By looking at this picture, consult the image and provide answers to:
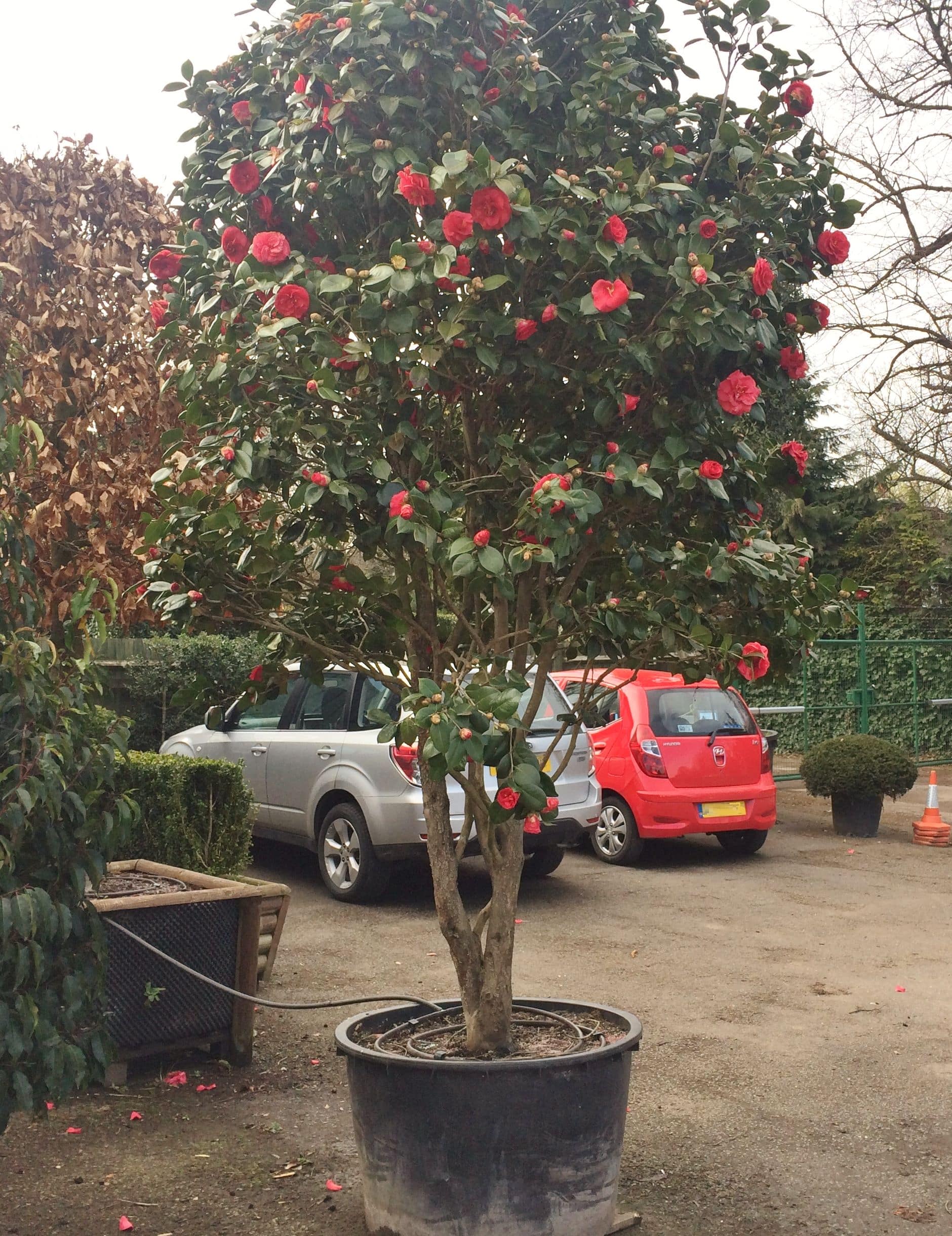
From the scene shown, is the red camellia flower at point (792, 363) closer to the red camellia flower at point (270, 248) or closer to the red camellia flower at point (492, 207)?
the red camellia flower at point (492, 207)

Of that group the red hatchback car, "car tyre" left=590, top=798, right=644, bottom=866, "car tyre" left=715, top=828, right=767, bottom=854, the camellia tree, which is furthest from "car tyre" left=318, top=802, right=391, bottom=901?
Answer: the camellia tree

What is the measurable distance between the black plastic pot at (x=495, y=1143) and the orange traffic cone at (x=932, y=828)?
9.62 meters

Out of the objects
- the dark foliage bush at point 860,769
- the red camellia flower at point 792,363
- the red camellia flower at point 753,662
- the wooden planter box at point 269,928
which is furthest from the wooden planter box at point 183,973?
the dark foliage bush at point 860,769

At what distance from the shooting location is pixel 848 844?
40.7 feet

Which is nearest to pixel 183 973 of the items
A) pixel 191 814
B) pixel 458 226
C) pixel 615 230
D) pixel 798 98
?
pixel 191 814

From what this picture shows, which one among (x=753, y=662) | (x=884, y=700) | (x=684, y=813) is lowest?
(x=684, y=813)

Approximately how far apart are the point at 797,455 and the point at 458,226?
4.29 feet

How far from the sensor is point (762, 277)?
11.3 feet

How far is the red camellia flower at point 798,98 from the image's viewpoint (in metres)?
3.74

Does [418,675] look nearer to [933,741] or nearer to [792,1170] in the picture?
[792,1170]

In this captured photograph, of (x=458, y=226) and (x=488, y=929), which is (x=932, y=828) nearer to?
(x=488, y=929)

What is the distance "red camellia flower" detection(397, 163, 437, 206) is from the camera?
129 inches

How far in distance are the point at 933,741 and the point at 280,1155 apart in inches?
681

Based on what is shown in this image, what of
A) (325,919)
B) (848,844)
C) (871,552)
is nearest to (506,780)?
Result: (325,919)
